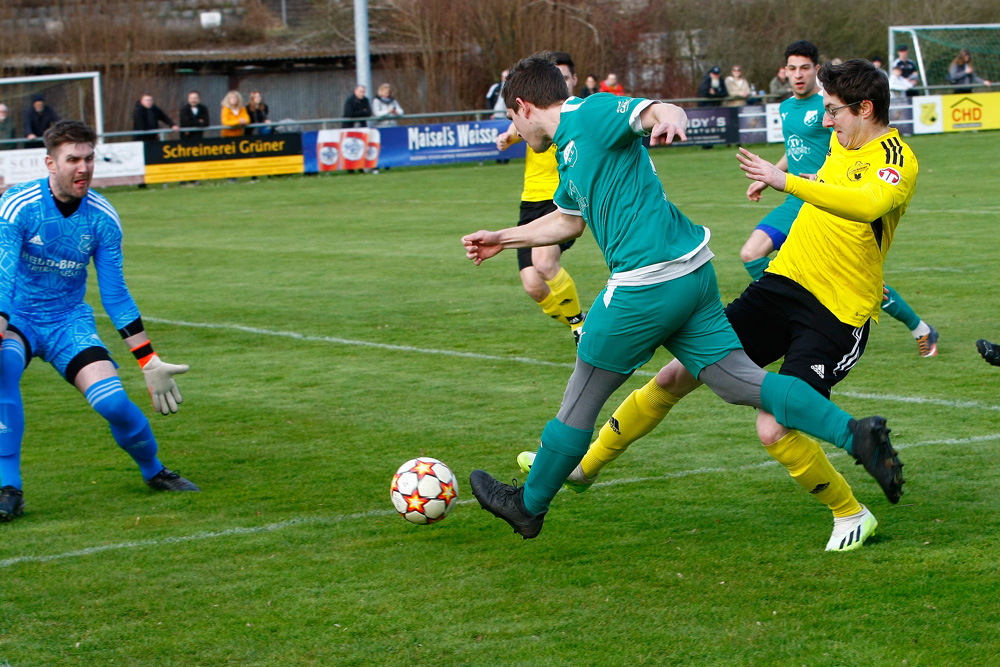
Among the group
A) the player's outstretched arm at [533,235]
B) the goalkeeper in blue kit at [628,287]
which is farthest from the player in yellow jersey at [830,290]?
the player's outstretched arm at [533,235]

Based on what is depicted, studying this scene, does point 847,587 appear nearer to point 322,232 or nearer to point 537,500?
point 537,500

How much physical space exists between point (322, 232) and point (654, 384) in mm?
12891

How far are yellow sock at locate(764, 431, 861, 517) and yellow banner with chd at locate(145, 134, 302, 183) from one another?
23.5m

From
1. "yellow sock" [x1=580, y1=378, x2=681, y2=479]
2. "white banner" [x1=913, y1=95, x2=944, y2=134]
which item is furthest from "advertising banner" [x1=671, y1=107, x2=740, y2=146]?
"yellow sock" [x1=580, y1=378, x2=681, y2=479]

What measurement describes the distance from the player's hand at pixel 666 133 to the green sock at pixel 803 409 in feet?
3.24

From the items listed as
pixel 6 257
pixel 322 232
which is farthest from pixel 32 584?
pixel 322 232

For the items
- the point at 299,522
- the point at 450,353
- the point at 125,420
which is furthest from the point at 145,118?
the point at 299,522

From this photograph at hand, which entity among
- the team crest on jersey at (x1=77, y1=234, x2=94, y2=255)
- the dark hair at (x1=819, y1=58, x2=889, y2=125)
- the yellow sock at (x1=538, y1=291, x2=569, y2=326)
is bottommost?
the yellow sock at (x1=538, y1=291, x2=569, y2=326)

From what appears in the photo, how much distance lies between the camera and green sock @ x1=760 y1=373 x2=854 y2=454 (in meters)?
4.62

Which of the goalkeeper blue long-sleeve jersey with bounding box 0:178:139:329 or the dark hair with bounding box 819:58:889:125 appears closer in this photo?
the dark hair with bounding box 819:58:889:125

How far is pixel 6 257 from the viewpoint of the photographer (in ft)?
20.1

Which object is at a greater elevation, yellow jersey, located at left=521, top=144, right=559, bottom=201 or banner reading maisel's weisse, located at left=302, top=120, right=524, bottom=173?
yellow jersey, located at left=521, top=144, right=559, bottom=201

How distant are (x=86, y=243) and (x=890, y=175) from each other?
153 inches

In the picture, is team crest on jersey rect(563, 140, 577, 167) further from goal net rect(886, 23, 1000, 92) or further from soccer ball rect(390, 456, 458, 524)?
goal net rect(886, 23, 1000, 92)
